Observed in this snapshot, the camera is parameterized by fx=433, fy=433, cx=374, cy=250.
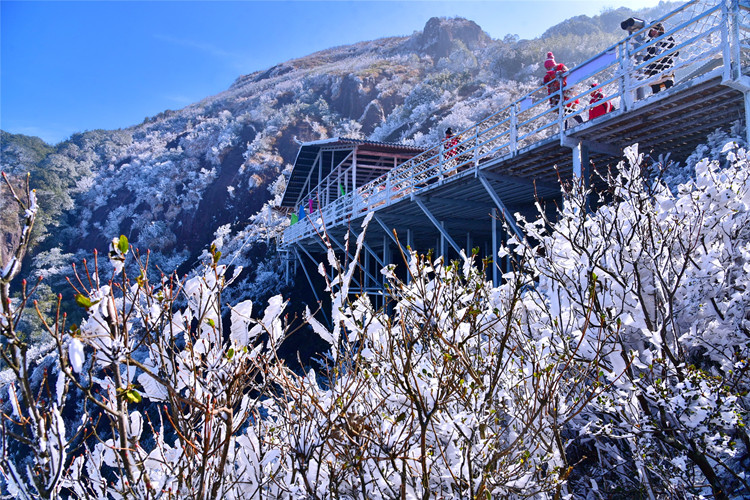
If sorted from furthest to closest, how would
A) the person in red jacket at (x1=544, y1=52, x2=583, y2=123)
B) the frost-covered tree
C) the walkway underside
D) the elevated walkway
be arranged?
the person in red jacket at (x1=544, y1=52, x2=583, y2=123), the walkway underside, the elevated walkway, the frost-covered tree

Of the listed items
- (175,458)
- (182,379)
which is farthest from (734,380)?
(175,458)

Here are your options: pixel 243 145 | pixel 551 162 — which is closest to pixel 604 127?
pixel 551 162

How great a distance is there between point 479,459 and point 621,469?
189 cm

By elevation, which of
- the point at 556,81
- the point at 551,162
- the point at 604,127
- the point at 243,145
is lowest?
the point at 604,127

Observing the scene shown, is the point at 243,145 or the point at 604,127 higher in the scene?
the point at 243,145

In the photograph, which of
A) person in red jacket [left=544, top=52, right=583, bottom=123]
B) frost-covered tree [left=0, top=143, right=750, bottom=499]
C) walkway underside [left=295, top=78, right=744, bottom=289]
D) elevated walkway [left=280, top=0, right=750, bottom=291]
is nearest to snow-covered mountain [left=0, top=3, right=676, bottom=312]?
walkway underside [left=295, top=78, right=744, bottom=289]

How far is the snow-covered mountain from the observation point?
35938 mm

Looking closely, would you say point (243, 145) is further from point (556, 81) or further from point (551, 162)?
point (556, 81)

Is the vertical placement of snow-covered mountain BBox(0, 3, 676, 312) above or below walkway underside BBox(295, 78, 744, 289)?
above

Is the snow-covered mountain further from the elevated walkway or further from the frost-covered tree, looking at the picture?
the frost-covered tree

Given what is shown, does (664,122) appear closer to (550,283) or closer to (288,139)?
(550,283)

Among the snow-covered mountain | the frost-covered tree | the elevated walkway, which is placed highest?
the snow-covered mountain

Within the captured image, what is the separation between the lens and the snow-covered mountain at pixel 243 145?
118ft

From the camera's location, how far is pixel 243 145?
42844mm
